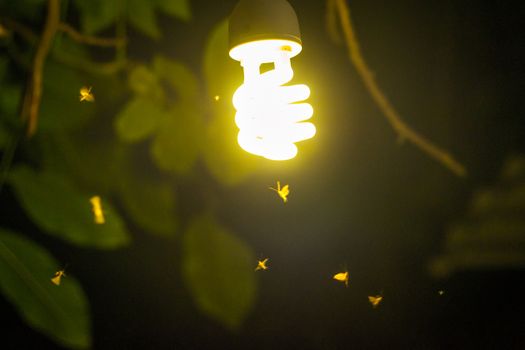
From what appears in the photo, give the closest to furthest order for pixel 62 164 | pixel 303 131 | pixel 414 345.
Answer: pixel 303 131 < pixel 62 164 < pixel 414 345

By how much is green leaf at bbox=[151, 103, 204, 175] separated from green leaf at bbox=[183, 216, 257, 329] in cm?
22

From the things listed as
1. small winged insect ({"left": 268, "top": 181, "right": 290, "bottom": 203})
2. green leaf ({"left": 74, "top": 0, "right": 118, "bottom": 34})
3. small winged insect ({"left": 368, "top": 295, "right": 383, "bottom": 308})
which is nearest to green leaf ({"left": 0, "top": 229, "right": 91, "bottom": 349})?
green leaf ({"left": 74, "top": 0, "right": 118, "bottom": 34})

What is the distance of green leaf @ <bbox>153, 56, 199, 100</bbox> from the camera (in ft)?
5.92

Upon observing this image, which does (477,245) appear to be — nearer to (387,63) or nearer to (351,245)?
(351,245)

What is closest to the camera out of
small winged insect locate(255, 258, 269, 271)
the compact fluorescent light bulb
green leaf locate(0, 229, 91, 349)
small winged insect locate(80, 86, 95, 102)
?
the compact fluorescent light bulb

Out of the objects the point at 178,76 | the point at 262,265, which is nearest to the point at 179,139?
the point at 178,76

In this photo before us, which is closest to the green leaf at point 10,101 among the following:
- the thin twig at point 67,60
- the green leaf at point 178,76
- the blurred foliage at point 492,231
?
the thin twig at point 67,60

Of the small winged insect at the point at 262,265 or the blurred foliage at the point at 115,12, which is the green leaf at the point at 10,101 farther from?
the small winged insect at the point at 262,265

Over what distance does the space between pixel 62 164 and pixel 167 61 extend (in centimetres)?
60

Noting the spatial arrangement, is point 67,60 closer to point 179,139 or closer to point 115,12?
point 115,12

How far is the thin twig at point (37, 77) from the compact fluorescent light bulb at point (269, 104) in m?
0.48

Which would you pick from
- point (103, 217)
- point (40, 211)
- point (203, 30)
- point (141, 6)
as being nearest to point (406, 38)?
point (203, 30)

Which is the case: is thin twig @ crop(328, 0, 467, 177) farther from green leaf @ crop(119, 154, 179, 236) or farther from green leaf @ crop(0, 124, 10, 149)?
green leaf @ crop(0, 124, 10, 149)

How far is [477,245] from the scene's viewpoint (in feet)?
6.74
